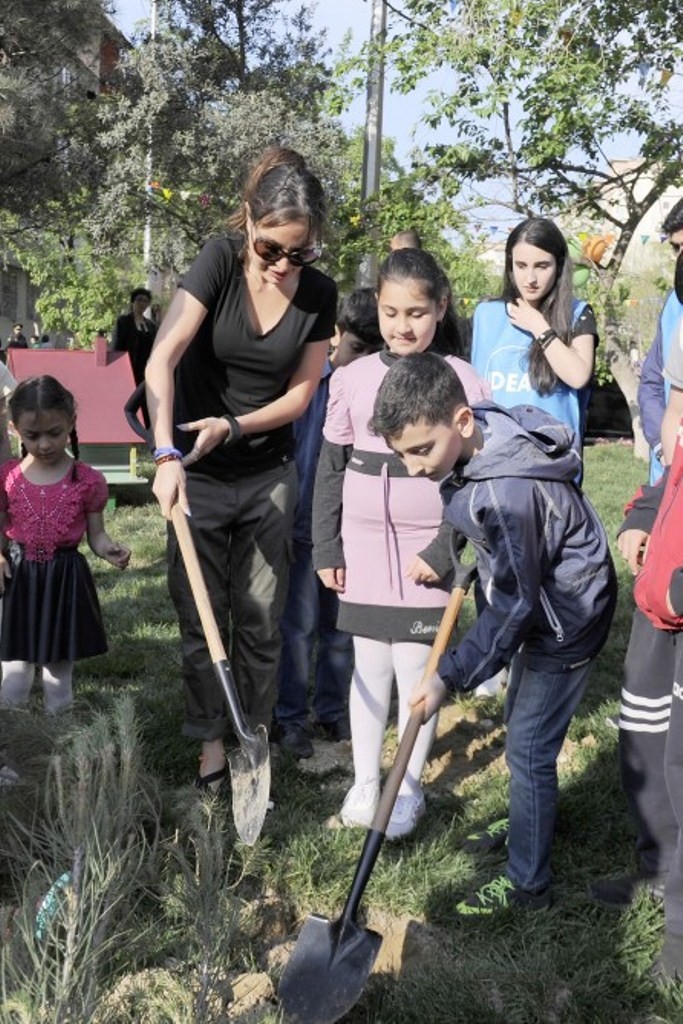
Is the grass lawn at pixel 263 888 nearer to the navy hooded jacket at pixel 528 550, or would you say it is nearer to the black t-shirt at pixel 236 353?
the navy hooded jacket at pixel 528 550

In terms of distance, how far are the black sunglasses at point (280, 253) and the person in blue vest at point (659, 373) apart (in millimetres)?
1157

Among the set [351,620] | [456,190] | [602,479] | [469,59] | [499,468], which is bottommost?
[602,479]

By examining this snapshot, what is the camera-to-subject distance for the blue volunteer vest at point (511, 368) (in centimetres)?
396

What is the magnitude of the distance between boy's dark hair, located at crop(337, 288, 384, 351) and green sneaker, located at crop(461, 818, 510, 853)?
5.59ft

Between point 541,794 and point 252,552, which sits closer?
point 541,794

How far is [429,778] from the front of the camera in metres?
3.91

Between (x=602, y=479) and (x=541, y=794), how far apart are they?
30.9 ft

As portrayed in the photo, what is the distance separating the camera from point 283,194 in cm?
303

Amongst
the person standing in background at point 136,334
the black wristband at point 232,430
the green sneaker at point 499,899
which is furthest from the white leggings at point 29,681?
the person standing in background at point 136,334

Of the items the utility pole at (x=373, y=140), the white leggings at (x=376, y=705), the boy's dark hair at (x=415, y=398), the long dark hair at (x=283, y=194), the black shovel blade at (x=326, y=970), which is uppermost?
the utility pole at (x=373, y=140)

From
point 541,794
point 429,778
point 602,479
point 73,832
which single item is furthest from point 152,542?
point 602,479

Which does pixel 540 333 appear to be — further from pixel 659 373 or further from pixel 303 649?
pixel 303 649

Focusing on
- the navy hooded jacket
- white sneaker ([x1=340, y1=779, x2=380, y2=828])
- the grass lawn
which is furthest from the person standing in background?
the navy hooded jacket

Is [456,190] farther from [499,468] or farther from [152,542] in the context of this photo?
[499,468]
